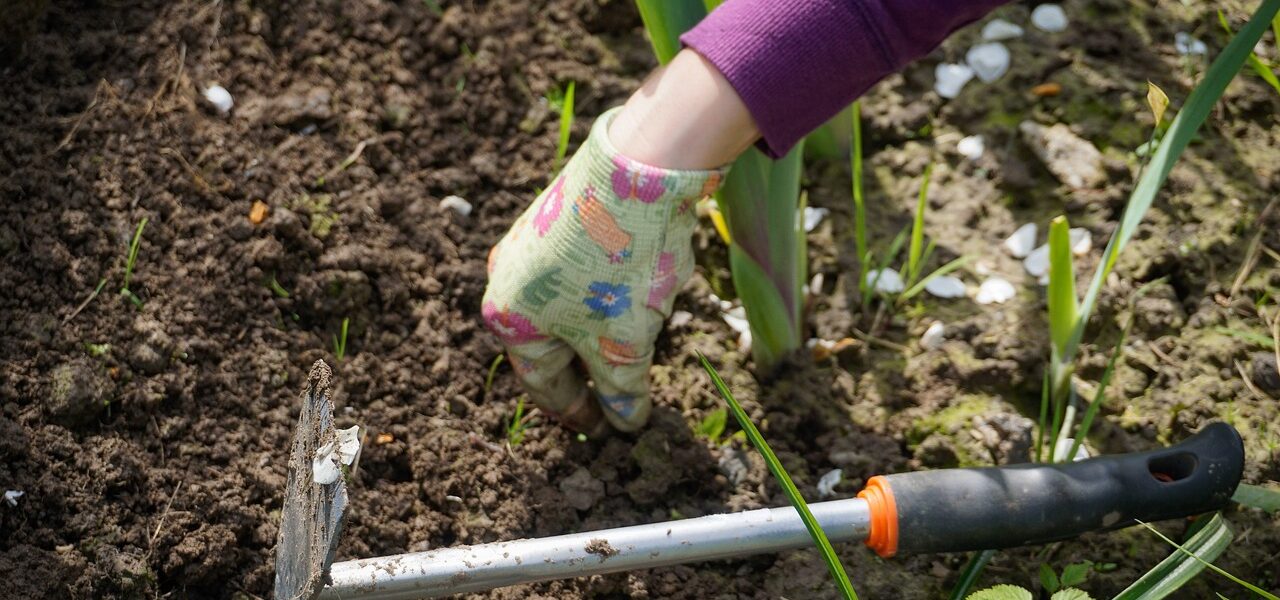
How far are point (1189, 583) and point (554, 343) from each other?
839 millimetres

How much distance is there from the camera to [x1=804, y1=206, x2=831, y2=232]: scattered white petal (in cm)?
175

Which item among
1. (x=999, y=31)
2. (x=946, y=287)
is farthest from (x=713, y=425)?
(x=999, y=31)

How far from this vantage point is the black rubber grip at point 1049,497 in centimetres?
123

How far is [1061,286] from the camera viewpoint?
138cm

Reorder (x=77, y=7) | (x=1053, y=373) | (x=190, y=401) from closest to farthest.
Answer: (x=190, y=401), (x=1053, y=373), (x=77, y=7)

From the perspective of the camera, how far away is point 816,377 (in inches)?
62.1

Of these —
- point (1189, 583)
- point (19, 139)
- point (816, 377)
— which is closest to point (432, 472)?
point (816, 377)

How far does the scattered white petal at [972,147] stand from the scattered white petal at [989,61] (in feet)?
0.43

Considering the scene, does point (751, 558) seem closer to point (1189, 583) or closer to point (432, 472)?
point (432, 472)

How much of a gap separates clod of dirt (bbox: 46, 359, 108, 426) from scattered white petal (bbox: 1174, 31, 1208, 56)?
173cm

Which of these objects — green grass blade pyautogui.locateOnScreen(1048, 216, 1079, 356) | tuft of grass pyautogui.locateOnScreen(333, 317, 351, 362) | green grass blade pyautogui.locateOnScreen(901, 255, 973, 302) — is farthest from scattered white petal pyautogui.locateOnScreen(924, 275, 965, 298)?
tuft of grass pyautogui.locateOnScreen(333, 317, 351, 362)

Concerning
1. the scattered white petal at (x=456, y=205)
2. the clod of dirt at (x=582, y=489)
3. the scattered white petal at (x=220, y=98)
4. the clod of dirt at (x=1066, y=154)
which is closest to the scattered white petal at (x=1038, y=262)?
the clod of dirt at (x=1066, y=154)

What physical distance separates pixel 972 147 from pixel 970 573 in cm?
79

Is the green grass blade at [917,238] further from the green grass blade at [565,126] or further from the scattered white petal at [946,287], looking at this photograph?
the green grass blade at [565,126]
